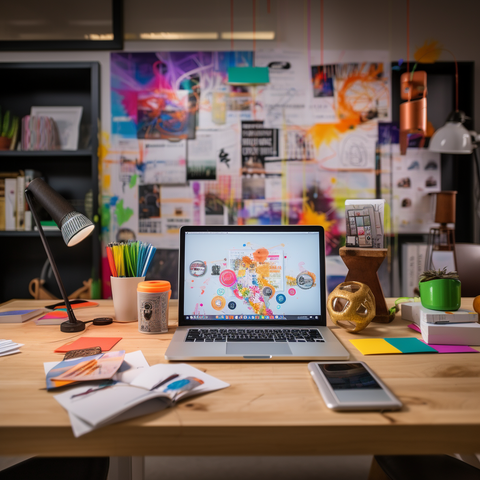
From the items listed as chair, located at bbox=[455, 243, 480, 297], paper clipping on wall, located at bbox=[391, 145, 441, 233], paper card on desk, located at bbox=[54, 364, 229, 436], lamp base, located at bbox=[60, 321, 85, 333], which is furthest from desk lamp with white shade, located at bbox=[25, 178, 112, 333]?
paper clipping on wall, located at bbox=[391, 145, 441, 233]

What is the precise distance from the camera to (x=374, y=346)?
2.88 feet

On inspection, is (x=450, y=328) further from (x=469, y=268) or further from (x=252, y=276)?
(x=469, y=268)

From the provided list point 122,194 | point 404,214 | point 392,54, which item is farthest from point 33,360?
point 392,54

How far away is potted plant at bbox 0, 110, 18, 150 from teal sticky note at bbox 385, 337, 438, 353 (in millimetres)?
2633

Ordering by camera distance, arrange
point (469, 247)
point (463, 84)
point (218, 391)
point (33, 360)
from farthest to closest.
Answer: point (463, 84) < point (469, 247) < point (33, 360) < point (218, 391)

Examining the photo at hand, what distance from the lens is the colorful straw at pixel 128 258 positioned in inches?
43.1

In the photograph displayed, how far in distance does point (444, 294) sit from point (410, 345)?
0.61 feet

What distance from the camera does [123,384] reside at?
2.20 ft

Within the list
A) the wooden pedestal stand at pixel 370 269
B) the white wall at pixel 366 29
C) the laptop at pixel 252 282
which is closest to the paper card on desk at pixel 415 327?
the wooden pedestal stand at pixel 370 269

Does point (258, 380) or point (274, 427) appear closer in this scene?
point (274, 427)

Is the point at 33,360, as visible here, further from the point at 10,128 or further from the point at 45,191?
the point at 10,128

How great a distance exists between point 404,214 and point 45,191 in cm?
226

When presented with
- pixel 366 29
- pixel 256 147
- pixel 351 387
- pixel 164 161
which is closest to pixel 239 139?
pixel 256 147

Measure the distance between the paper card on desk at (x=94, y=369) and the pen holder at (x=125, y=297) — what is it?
1.02 feet
